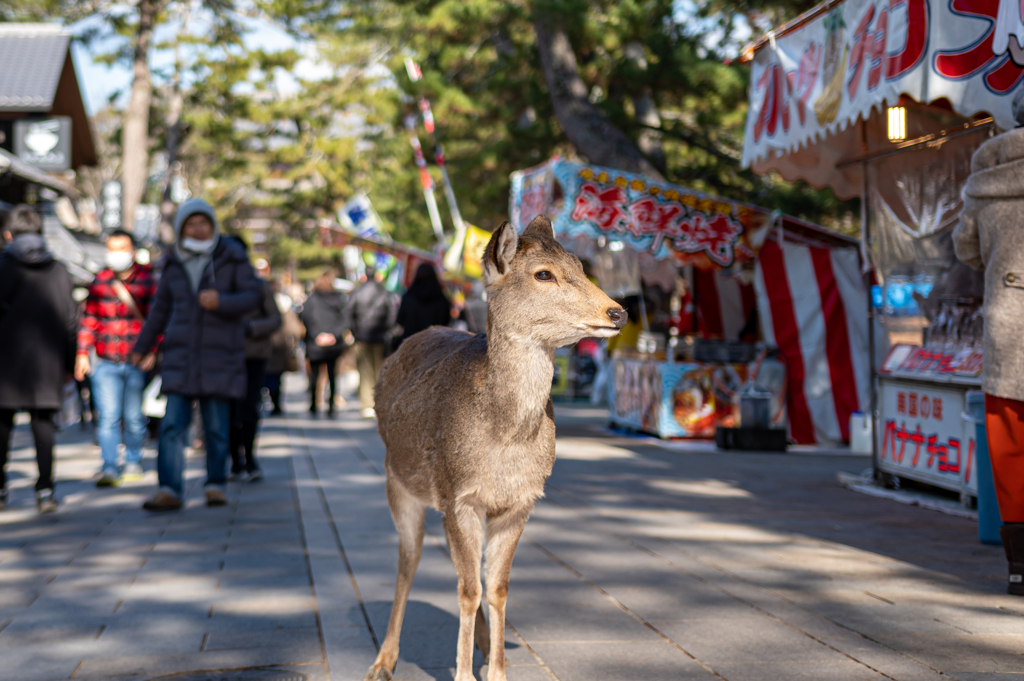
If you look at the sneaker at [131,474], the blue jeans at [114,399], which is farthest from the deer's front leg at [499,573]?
the sneaker at [131,474]

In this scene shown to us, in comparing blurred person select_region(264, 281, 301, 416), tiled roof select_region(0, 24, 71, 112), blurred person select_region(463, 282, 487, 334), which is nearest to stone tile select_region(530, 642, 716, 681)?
blurred person select_region(264, 281, 301, 416)

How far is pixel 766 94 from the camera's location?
935 centimetres

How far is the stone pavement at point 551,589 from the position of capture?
4.11m

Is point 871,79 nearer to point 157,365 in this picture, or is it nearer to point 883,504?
point 883,504

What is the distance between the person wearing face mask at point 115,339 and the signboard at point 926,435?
7008mm

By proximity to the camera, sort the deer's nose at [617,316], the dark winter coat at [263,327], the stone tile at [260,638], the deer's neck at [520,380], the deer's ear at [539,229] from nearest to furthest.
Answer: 1. the deer's nose at [617,316]
2. the deer's neck at [520,380]
3. the deer's ear at [539,229]
4. the stone tile at [260,638]
5. the dark winter coat at [263,327]

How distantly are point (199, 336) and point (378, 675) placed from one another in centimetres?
454

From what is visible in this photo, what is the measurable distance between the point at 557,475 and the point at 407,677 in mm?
5994

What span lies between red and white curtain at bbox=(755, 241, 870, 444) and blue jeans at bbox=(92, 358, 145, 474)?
8.01m

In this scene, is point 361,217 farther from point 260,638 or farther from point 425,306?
point 260,638

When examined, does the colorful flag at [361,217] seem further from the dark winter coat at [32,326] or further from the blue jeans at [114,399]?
the dark winter coat at [32,326]

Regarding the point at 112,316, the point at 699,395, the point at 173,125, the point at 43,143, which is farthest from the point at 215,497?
the point at 173,125

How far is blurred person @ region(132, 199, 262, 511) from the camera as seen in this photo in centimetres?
759

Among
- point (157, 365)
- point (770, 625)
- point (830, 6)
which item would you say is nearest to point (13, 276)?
point (157, 365)
